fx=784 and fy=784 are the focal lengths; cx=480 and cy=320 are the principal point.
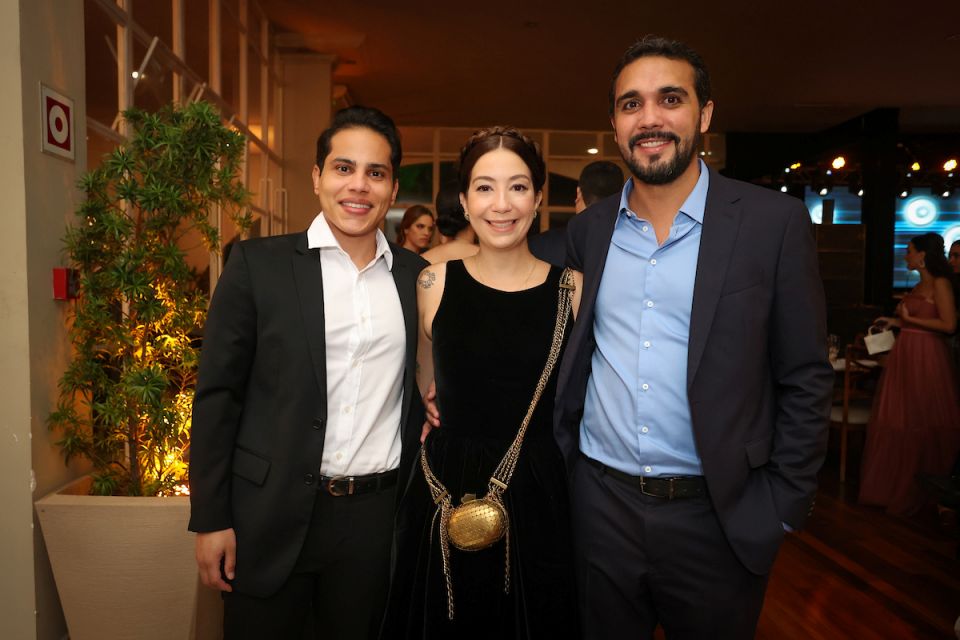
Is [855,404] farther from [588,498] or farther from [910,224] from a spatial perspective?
[910,224]

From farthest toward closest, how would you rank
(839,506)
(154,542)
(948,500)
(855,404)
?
1. (855,404)
2. (839,506)
3. (948,500)
4. (154,542)

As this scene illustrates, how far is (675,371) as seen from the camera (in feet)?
6.04

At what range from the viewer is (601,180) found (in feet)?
10.9

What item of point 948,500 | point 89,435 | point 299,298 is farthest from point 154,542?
point 948,500

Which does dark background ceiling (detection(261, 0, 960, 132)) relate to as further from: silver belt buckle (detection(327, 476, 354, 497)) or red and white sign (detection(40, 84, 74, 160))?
silver belt buckle (detection(327, 476, 354, 497))

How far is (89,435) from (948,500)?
382 centimetres

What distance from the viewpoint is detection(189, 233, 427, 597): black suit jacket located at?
1793 millimetres

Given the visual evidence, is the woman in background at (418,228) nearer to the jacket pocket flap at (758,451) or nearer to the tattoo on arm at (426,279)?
the tattoo on arm at (426,279)

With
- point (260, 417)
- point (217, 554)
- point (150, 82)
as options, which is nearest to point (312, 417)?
point (260, 417)

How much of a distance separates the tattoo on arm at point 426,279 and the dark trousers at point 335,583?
54 centimetres

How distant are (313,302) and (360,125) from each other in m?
0.46

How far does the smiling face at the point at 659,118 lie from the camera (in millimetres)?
1886

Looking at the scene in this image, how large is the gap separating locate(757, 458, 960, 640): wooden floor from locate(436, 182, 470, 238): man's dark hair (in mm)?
2185

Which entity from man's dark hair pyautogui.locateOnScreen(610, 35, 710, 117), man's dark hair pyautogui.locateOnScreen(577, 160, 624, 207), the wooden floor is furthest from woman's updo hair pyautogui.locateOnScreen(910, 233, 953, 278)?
man's dark hair pyautogui.locateOnScreen(610, 35, 710, 117)
